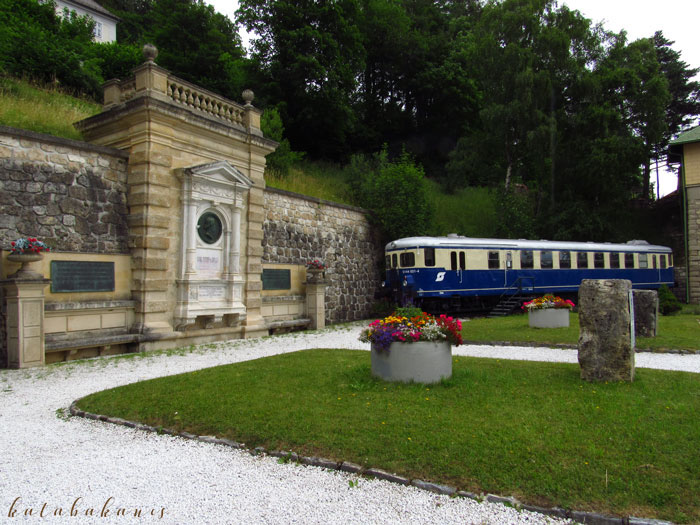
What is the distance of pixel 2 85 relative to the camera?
13.5 metres

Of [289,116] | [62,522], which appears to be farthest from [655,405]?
[289,116]

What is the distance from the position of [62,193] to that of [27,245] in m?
1.58

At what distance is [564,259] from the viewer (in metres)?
20.4

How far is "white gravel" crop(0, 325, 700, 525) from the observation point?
3242mm

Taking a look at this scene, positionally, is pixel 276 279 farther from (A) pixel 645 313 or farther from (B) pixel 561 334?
(A) pixel 645 313

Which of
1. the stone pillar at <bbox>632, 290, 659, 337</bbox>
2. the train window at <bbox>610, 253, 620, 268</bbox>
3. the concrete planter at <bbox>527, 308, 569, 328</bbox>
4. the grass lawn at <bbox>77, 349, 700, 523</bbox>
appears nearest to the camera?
→ the grass lawn at <bbox>77, 349, 700, 523</bbox>

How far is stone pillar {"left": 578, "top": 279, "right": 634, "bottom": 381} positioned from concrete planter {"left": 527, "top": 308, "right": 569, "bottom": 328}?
669 cm

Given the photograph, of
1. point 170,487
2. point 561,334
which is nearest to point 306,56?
point 561,334

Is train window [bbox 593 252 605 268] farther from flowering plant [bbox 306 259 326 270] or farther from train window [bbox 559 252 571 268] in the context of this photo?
flowering plant [bbox 306 259 326 270]

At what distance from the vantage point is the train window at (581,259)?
20750 millimetres

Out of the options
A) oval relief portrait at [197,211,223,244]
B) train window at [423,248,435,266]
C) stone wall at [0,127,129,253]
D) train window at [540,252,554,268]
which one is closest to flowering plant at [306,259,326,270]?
oval relief portrait at [197,211,223,244]

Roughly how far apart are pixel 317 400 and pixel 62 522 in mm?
2931

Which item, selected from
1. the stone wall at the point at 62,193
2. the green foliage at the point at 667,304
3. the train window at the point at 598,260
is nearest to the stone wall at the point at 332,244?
the stone wall at the point at 62,193

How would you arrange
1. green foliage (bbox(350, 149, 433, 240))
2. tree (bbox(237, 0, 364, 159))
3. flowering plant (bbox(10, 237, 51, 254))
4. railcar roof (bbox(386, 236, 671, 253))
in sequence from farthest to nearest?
tree (bbox(237, 0, 364, 159))
green foliage (bbox(350, 149, 433, 240))
railcar roof (bbox(386, 236, 671, 253))
flowering plant (bbox(10, 237, 51, 254))
